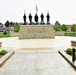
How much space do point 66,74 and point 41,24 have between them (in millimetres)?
27747

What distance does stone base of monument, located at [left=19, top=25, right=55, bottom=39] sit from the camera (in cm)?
3391

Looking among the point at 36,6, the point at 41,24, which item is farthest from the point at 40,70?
the point at 36,6

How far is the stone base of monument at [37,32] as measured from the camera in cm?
3391

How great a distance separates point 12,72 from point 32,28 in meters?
25.4

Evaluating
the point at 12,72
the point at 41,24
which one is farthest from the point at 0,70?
the point at 41,24

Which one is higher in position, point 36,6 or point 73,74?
point 36,6

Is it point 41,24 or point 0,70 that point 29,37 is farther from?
point 0,70

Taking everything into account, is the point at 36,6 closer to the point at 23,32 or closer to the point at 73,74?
the point at 23,32

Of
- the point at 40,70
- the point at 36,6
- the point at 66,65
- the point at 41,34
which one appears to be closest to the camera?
the point at 40,70

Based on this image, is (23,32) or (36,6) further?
(36,6)

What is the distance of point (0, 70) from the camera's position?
936 centimetres

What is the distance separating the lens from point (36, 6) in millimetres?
38031

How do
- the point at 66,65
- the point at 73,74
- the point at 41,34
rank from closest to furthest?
the point at 73,74
the point at 66,65
the point at 41,34

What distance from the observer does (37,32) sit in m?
34.0
